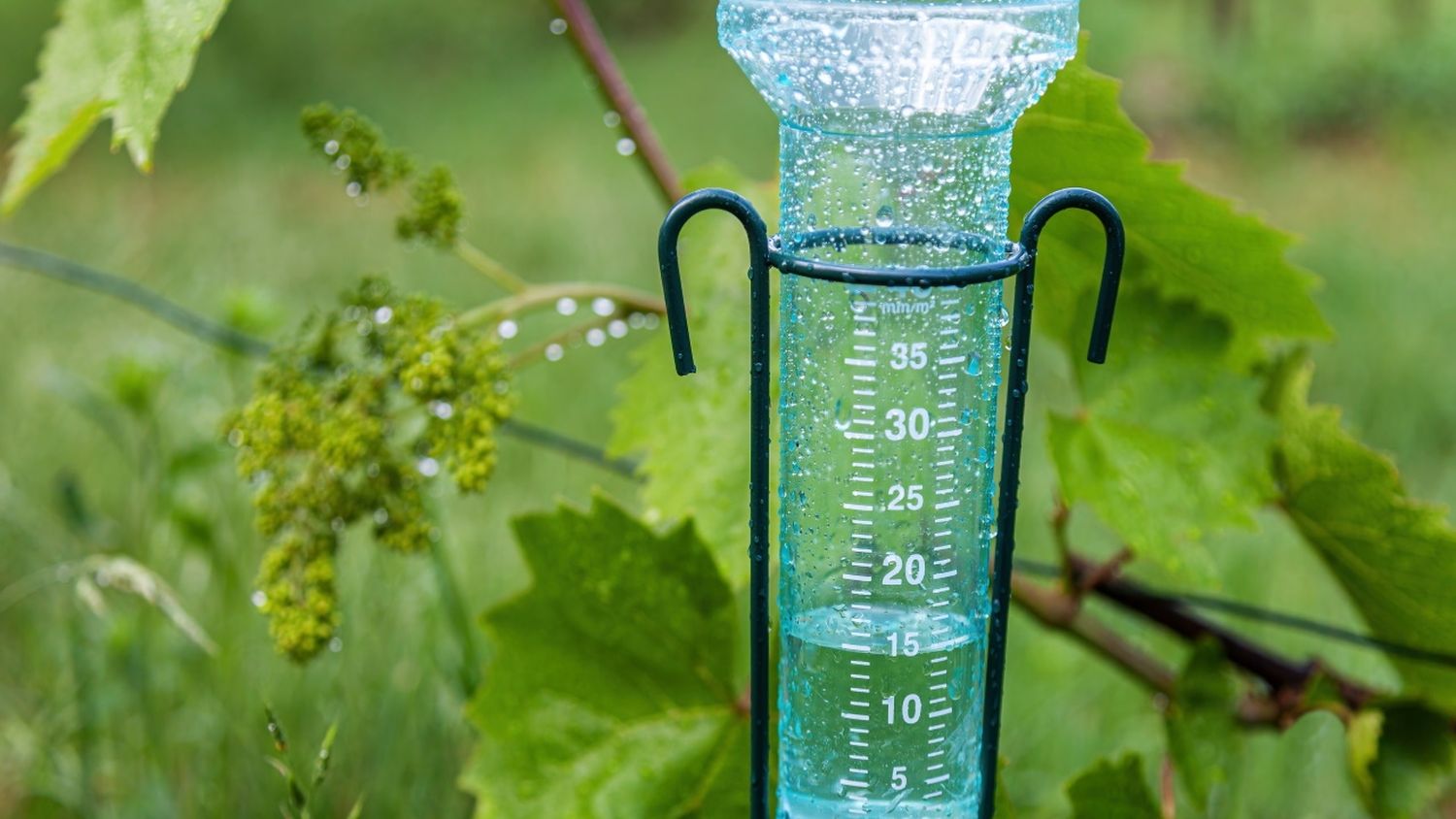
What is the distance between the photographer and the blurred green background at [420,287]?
62.4 inches

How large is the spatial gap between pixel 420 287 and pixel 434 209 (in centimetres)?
224

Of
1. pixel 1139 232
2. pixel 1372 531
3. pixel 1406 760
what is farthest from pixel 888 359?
pixel 1406 760

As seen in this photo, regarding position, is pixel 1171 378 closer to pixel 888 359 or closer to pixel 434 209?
pixel 888 359

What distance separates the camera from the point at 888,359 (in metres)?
0.80

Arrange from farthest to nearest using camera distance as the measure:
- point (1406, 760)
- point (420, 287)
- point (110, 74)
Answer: point (420, 287) → point (1406, 760) → point (110, 74)

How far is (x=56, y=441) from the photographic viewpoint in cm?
239

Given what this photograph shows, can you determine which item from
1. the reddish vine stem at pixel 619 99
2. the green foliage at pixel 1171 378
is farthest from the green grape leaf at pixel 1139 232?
the reddish vine stem at pixel 619 99

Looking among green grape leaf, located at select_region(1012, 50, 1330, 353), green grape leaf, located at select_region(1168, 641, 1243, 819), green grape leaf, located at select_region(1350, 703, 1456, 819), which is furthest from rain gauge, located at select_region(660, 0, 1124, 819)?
green grape leaf, located at select_region(1350, 703, 1456, 819)

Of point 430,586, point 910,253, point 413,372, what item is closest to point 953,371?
point 910,253

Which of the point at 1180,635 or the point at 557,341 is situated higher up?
the point at 557,341

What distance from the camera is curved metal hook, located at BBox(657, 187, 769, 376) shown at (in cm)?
79

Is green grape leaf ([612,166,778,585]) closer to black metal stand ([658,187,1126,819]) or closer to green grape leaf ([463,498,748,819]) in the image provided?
green grape leaf ([463,498,748,819])

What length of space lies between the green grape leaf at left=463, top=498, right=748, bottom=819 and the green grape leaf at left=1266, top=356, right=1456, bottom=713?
47 cm

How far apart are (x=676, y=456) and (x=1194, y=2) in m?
5.64
